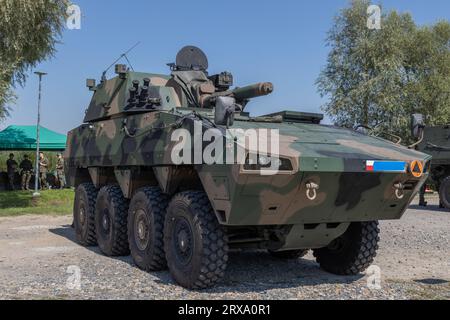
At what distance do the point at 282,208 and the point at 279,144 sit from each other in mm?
581

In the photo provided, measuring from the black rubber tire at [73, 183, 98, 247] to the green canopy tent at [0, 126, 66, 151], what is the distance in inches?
424

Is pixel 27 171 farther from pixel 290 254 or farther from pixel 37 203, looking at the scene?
pixel 290 254

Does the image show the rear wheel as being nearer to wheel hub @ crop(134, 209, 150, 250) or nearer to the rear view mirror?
wheel hub @ crop(134, 209, 150, 250)

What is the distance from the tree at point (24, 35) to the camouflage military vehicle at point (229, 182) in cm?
752

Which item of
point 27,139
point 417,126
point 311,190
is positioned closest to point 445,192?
point 417,126

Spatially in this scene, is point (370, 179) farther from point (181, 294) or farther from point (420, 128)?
point (181, 294)

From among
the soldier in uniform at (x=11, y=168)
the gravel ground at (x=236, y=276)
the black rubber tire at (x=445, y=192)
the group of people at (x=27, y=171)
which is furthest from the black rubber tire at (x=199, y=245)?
the soldier in uniform at (x=11, y=168)

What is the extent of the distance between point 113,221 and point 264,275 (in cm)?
219

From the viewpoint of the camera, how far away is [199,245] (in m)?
5.50

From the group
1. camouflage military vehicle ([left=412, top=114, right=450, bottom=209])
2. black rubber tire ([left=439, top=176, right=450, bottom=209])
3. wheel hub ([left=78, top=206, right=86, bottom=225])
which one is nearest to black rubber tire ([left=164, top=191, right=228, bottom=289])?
wheel hub ([left=78, top=206, right=86, bottom=225])

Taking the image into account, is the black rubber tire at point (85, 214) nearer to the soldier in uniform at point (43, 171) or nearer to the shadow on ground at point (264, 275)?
the shadow on ground at point (264, 275)

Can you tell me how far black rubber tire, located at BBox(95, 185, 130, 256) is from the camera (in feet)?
25.0

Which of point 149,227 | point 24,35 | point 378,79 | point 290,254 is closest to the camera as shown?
point 149,227
